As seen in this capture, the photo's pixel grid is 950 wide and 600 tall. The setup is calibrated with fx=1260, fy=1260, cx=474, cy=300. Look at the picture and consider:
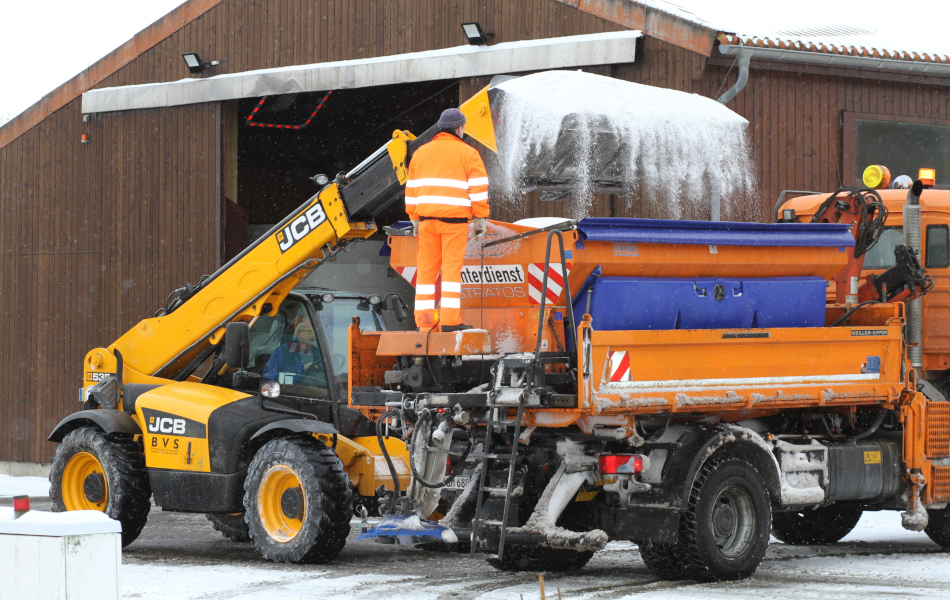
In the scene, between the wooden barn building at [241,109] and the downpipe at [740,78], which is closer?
the downpipe at [740,78]

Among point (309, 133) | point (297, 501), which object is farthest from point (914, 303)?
point (309, 133)

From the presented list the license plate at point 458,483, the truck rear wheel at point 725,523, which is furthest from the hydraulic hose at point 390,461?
the truck rear wheel at point 725,523

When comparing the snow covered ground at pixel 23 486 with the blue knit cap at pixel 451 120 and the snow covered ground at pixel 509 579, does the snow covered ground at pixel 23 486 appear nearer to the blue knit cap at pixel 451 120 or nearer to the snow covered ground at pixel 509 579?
the snow covered ground at pixel 509 579

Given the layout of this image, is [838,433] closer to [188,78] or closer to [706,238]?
[706,238]

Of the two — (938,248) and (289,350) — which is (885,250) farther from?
(289,350)

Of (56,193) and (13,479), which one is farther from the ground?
(56,193)

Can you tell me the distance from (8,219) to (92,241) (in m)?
1.73

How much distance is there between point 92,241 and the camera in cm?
1811

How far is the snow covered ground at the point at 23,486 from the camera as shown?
15.7m

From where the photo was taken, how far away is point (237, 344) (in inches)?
359

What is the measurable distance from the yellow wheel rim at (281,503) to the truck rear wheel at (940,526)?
504 cm

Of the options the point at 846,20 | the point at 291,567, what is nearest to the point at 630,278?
the point at 291,567

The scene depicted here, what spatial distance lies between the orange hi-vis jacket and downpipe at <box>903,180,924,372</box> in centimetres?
378

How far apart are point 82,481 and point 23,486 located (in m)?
7.21
